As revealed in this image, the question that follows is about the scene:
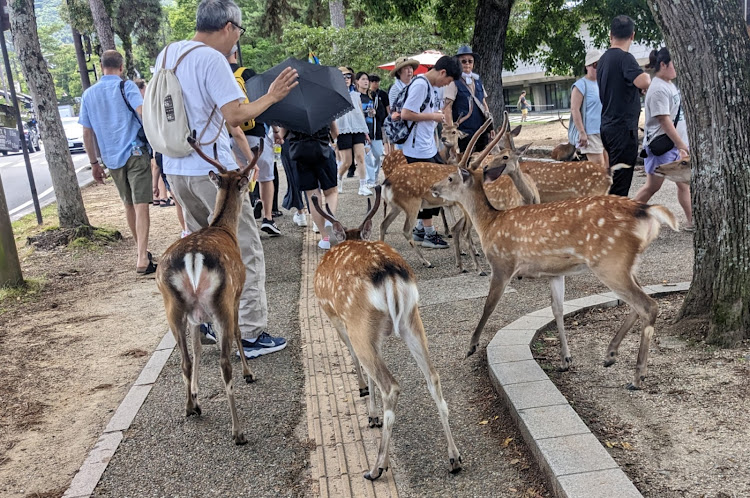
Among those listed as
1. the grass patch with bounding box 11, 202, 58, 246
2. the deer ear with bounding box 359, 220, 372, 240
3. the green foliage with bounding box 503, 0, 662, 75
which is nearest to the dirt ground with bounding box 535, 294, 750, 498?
the deer ear with bounding box 359, 220, 372, 240

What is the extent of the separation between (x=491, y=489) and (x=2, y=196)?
607 cm

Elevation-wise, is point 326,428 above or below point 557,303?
below

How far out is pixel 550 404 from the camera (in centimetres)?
352

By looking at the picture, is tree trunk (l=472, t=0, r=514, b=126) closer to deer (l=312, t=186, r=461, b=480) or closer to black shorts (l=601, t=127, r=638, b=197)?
black shorts (l=601, t=127, r=638, b=197)

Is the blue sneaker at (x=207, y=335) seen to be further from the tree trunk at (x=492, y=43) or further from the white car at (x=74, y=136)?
the white car at (x=74, y=136)

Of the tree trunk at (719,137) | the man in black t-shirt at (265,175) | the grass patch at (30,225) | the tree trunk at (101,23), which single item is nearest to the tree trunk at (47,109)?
the grass patch at (30,225)

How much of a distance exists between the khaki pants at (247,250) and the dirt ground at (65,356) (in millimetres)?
887

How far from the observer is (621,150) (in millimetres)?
7062

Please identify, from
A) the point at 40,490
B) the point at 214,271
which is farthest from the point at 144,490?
the point at 214,271

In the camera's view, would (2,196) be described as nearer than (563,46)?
Yes

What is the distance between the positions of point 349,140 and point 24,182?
44.3ft

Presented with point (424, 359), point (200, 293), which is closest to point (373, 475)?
point (424, 359)

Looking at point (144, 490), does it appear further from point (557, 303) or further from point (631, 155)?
point (631, 155)

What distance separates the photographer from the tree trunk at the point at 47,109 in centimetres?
913
